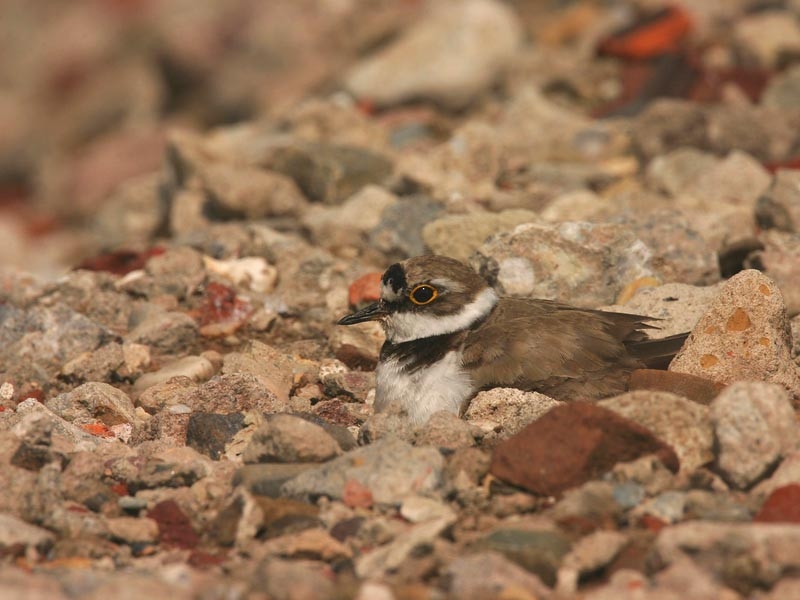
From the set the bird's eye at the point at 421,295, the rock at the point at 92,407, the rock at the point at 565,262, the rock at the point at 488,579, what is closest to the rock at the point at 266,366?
the rock at the point at 92,407

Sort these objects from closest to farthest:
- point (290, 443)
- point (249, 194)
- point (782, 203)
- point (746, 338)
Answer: point (290, 443), point (746, 338), point (782, 203), point (249, 194)

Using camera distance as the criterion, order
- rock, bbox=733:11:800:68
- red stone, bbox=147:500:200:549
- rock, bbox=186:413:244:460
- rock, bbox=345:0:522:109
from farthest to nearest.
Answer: rock, bbox=345:0:522:109 < rock, bbox=733:11:800:68 < rock, bbox=186:413:244:460 < red stone, bbox=147:500:200:549

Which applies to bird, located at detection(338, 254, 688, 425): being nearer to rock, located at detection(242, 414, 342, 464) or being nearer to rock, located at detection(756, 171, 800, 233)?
rock, located at detection(242, 414, 342, 464)

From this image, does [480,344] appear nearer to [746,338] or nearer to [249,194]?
[746,338]

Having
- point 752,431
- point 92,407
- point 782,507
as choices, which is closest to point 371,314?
point 92,407

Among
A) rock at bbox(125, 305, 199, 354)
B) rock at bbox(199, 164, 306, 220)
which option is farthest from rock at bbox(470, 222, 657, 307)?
rock at bbox(199, 164, 306, 220)

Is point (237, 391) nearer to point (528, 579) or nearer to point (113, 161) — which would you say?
point (528, 579)
